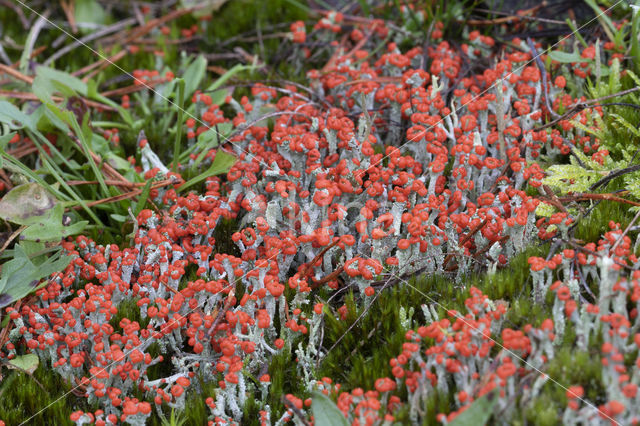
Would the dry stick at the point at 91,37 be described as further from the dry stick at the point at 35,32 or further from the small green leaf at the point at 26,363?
the small green leaf at the point at 26,363

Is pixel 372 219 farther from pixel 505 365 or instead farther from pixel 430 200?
pixel 505 365

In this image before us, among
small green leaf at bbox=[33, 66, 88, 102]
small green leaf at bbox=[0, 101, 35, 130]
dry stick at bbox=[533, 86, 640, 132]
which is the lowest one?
dry stick at bbox=[533, 86, 640, 132]

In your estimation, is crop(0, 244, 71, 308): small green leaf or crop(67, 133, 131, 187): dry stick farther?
crop(67, 133, 131, 187): dry stick

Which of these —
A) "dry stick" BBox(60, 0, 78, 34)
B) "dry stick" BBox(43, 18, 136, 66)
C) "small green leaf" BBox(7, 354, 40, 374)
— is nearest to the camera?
"small green leaf" BBox(7, 354, 40, 374)

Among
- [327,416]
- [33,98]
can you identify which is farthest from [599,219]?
[33,98]

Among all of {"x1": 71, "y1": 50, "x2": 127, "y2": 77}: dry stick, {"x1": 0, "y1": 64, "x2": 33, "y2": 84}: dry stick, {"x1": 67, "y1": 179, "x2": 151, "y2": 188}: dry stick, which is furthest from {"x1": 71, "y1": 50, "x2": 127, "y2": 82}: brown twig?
{"x1": 67, "y1": 179, "x2": 151, "y2": 188}: dry stick

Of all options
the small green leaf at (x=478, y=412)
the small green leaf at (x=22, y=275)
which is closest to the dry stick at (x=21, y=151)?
the small green leaf at (x=22, y=275)

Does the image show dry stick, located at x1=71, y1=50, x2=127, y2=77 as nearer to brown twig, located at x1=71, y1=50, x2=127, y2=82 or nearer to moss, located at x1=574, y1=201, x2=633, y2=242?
brown twig, located at x1=71, y1=50, x2=127, y2=82
